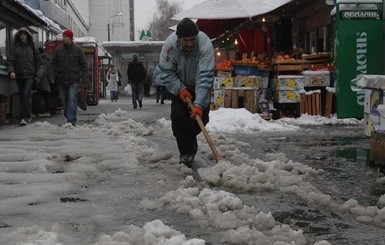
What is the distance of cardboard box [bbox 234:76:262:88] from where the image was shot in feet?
44.8

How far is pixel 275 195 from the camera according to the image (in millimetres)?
5094

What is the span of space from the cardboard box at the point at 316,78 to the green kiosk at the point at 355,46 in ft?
7.81

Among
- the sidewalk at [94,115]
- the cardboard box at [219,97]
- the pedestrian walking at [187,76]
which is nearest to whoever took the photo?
the pedestrian walking at [187,76]

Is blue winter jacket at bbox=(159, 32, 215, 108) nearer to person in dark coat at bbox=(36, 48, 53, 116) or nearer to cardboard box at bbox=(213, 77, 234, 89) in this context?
cardboard box at bbox=(213, 77, 234, 89)

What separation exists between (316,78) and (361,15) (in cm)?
297

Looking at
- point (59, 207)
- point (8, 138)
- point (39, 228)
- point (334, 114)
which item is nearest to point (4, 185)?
point (59, 207)

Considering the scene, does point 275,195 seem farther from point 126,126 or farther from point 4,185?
point 126,126

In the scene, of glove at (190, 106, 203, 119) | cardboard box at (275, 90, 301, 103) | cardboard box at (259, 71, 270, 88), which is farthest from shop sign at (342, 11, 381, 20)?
glove at (190, 106, 203, 119)

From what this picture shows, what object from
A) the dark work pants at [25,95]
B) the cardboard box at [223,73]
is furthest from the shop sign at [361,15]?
the dark work pants at [25,95]

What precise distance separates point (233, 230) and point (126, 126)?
24.2 feet

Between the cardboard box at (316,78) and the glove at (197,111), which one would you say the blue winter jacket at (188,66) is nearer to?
the glove at (197,111)

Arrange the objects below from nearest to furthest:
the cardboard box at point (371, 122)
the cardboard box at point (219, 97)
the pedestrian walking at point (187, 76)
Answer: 1. the cardboard box at point (371, 122)
2. the pedestrian walking at point (187, 76)
3. the cardboard box at point (219, 97)

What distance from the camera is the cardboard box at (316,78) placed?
13.2 m

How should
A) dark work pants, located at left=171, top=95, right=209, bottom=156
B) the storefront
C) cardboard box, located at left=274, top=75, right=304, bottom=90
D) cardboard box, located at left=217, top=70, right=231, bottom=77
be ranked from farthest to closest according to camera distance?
1. cardboard box, located at left=217, top=70, right=231, bottom=77
2. cardboard box, located at left=274, top=75, right=304, bottom=90
3. the storefront
4. dark work pants, located at left=171, top=95, right=209, bottom=156
